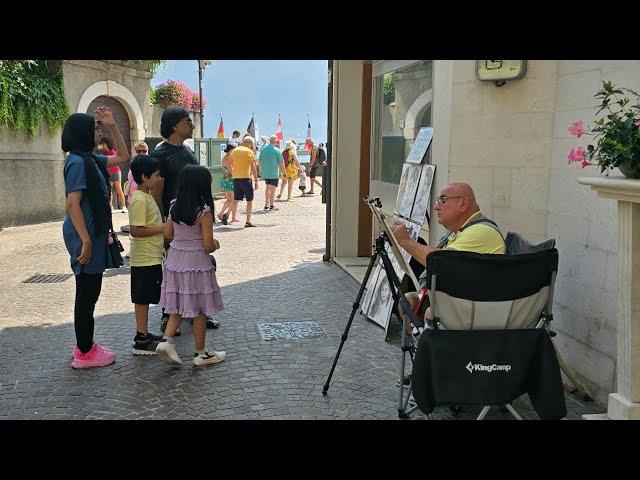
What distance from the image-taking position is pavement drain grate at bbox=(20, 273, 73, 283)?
26.0 feet

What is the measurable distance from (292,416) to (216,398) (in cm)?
59

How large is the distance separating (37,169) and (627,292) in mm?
12017

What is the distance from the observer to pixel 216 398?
4336mm

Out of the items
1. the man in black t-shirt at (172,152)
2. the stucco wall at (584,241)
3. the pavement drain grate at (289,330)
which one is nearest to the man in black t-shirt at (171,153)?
the man in black t-shirt at (172,152)

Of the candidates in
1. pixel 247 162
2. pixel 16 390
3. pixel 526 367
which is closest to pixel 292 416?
pixel 526 367

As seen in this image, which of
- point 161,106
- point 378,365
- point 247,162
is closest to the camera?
point 378,365

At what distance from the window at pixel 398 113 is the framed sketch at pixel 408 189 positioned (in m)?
0.23

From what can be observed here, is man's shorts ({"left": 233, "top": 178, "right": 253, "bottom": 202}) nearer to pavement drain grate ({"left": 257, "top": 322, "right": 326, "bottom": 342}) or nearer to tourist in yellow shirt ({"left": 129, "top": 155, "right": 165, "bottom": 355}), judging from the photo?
pavement drain grate ({"left": 257, "top": 322, "right": 326, "bottom": 342})

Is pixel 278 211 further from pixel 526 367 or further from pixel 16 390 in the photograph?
pixel 526 367

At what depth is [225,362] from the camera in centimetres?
506

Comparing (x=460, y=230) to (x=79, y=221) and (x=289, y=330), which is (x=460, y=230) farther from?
(x=79, y=221)

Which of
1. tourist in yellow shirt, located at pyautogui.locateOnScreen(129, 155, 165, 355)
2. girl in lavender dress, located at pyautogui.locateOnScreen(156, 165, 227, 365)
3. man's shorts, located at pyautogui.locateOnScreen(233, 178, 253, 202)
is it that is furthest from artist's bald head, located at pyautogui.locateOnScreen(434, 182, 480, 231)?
man's shorts, located at pyautogui.locateOnScreen(233, 178, 253, 202)

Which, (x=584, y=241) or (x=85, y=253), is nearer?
(x=584, y=241)

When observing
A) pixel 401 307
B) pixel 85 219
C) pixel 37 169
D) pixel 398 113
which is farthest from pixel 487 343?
pixel 37 169
